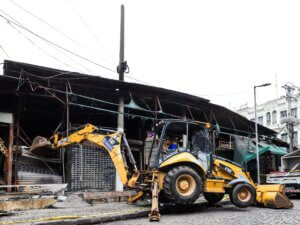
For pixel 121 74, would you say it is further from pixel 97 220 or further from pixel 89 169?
pixel 97 220

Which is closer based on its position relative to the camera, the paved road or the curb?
the curb

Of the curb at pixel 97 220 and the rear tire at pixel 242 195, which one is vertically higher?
the rear tire at pixel 242 195

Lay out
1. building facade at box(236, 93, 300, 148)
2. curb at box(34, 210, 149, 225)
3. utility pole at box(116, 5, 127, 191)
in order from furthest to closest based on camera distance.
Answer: building facade at box(236, 93, 300, 148) → utility pole at box(116, 5, 127, 191) → curb at box(34, 210, 149, 225)

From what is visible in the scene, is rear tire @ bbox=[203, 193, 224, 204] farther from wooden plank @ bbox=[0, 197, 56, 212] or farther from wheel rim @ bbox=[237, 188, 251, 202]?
Answer: wooden plank @ bbox=[0, 197, 56, 212]

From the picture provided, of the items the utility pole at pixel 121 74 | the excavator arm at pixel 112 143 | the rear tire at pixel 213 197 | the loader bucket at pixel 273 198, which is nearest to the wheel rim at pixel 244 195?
the loader bucket at pixel 273 198

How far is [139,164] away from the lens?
19625 mm

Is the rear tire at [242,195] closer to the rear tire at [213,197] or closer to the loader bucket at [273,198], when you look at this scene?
the loader bucket at [273,198]

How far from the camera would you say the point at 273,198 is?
1150cm

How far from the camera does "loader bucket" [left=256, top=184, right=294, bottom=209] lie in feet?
37.8

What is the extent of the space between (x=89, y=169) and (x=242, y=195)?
7411 mm

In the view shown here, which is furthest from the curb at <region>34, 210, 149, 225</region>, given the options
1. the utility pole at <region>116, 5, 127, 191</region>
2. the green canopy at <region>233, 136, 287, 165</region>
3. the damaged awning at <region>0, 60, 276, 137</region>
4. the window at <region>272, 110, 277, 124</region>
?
the window at <region>272, 110, 277, 124</region>

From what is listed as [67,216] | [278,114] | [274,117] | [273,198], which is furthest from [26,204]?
[274,117]

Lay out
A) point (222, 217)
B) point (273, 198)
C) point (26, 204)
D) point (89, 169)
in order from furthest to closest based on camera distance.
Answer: point (89, 169) < point (273, 198) < point (26, 204) < point (222, 217)

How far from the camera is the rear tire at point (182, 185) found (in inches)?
389
